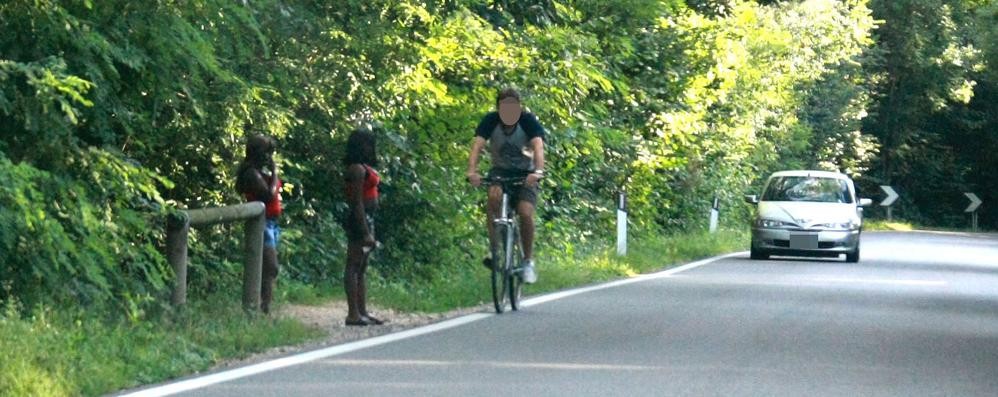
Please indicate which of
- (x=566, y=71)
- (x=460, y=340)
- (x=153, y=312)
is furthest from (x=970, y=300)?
(x=153, y=312)

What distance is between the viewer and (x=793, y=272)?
2456 centimetres

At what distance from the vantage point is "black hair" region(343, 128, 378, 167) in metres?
13.3

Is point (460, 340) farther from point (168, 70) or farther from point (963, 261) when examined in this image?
point (963, 261)

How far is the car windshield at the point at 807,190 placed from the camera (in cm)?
3019

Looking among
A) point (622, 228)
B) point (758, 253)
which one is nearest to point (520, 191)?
point (622, 228)

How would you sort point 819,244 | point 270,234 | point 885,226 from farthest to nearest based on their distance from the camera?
point 885,226
point 819,244
point 270,234

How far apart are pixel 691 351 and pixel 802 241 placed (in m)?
17.6

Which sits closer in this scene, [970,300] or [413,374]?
[413,374]

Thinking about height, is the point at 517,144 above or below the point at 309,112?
below

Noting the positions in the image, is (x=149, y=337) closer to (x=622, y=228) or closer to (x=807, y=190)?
(x=622, y=228)

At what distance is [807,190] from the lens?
30.5 m

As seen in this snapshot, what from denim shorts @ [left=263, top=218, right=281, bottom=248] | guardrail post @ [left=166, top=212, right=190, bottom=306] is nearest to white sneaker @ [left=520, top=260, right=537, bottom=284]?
denim shorts @ [left=263, top=218, right=281, bottom=248]

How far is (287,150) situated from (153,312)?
509 centimetres

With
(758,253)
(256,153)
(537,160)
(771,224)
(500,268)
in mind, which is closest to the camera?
(256,153)
